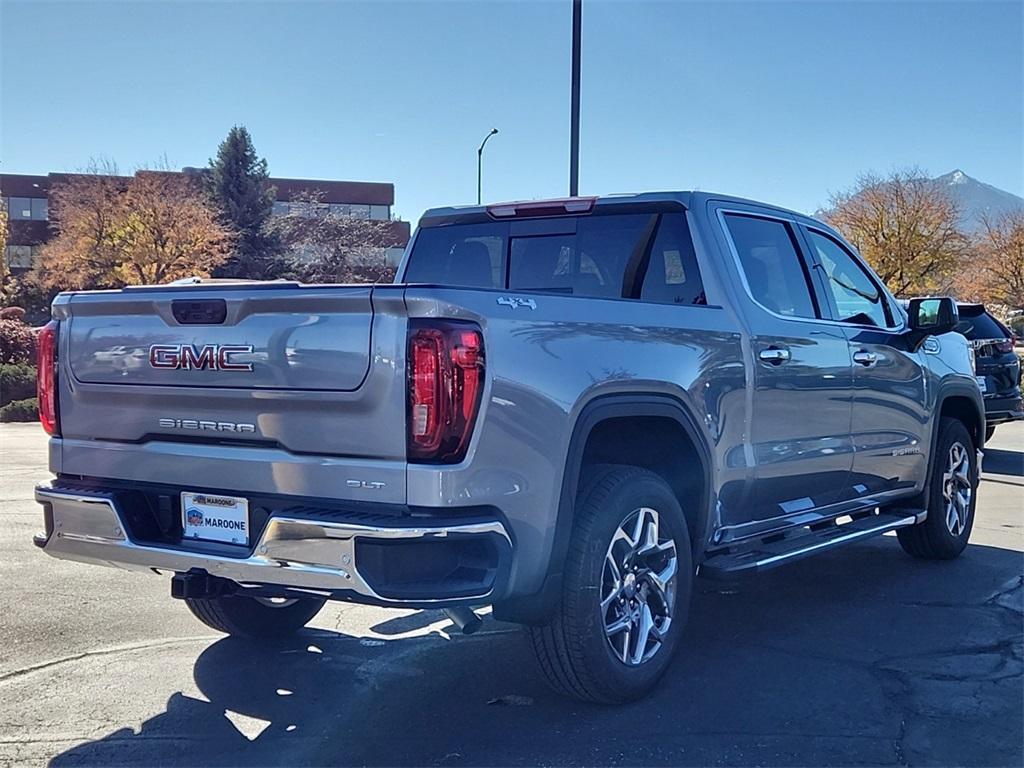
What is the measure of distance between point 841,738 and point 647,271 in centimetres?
229

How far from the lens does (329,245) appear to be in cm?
4953

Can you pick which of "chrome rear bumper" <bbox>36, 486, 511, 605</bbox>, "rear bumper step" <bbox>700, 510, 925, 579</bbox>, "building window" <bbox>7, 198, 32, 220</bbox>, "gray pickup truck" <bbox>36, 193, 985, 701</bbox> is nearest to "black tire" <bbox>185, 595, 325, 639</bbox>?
"gray pickup truck" <bbox>36, 193, 985, 701</bbox>

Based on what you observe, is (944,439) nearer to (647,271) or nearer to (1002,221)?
(647,271)

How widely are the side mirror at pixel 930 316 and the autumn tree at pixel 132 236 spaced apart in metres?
38.1

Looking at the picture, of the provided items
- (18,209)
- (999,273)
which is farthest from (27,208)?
(999,273)

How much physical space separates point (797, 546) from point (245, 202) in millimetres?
52450

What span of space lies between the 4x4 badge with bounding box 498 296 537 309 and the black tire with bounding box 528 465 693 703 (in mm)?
797

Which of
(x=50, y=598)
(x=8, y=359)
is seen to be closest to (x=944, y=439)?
(x=50, y=598)

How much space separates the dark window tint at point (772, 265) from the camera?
521 centimetres

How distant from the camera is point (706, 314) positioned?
15.3 ft

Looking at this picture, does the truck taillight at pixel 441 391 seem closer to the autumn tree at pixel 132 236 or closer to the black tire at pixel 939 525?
the black tire at pixel 939 525

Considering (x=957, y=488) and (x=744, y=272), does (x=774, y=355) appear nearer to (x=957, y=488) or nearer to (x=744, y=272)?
(x=744, y=272)

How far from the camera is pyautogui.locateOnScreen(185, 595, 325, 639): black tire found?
16.0ft

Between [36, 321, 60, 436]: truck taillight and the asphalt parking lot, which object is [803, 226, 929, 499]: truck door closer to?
the asphalt parking lot
